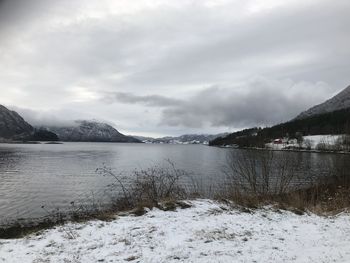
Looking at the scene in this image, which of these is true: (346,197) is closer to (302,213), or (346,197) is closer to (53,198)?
(302,213)

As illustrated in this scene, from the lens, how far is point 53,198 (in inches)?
1266

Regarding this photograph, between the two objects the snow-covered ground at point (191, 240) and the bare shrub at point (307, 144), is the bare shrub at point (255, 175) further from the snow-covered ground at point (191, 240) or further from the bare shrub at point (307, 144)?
the bare shrub at point (307, 144)

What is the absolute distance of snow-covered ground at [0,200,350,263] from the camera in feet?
25.9

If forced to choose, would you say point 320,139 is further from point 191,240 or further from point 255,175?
point 191,240

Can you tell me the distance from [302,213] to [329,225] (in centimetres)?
174

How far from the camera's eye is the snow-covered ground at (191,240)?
7.91 metres

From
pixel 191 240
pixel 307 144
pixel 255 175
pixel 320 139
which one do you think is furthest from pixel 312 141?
pixel 191 240

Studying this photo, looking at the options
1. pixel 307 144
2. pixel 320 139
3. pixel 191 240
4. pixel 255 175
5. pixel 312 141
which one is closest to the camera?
pixel 191 240

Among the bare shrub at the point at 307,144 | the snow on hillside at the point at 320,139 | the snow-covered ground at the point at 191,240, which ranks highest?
the snow on hillside at the point at 320,139

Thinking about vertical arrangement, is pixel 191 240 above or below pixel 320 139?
below

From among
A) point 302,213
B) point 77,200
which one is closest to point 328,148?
point 77,200

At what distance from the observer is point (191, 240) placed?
9.08 m

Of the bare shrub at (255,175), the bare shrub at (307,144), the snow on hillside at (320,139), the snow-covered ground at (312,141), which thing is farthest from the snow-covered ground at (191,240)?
the bare shrub at (307,144)

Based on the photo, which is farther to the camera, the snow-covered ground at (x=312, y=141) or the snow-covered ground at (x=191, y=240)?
the snow-covered ground at (x=312, y=141)
